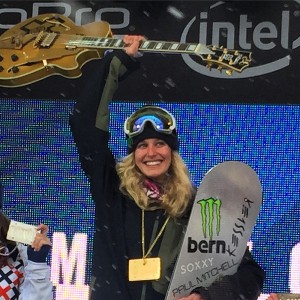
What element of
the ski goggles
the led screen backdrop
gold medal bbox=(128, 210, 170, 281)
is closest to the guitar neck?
the ski goggles

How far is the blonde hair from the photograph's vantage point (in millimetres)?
4004

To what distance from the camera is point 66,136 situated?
545 centimetres

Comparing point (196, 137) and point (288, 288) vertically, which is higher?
point (196, 137)

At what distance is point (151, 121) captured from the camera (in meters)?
4.09

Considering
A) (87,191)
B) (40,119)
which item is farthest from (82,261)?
(40,119)

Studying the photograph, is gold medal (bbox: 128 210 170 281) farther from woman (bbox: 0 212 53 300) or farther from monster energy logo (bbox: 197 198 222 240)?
woman (bbox: 0 212 53 300)

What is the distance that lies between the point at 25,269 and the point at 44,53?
4.77 feet

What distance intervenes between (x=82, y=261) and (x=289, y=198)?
1.10 metres

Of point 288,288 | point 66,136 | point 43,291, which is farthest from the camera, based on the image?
point 66,136

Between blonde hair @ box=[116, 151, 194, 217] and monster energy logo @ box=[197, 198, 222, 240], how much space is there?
0.23ft

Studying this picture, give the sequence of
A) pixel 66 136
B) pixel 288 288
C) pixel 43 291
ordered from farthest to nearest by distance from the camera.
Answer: pixel 66 136 → pixel 288 288 → pixel 43 291

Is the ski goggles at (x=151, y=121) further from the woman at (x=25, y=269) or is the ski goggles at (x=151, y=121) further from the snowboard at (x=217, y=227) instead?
the woman at (x=25, y=269)

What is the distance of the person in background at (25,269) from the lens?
3838 millimetres

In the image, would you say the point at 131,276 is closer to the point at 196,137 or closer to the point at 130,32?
the point at 196,137
